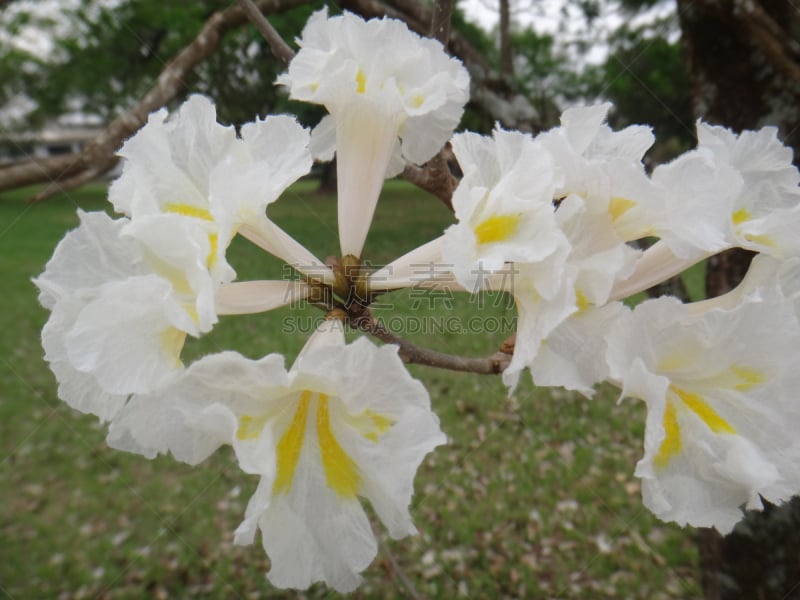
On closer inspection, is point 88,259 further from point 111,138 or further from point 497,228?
point 111,138

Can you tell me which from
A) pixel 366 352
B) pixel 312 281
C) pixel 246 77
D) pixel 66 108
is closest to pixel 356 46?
pixel 312 281

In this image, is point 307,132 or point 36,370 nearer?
point 307,132

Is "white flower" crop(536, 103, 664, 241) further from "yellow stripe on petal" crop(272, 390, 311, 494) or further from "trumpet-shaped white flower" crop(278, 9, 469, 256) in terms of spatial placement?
"yellow stripe on petal" crop(272, 390, 311, 494)

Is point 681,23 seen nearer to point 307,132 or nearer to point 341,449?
point 307,132

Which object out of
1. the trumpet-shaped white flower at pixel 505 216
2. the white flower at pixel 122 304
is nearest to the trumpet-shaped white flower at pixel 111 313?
the white flower at pixel 122 304

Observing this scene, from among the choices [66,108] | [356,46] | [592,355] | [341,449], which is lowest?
[66,108]

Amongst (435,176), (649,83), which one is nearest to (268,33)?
(435,176)
